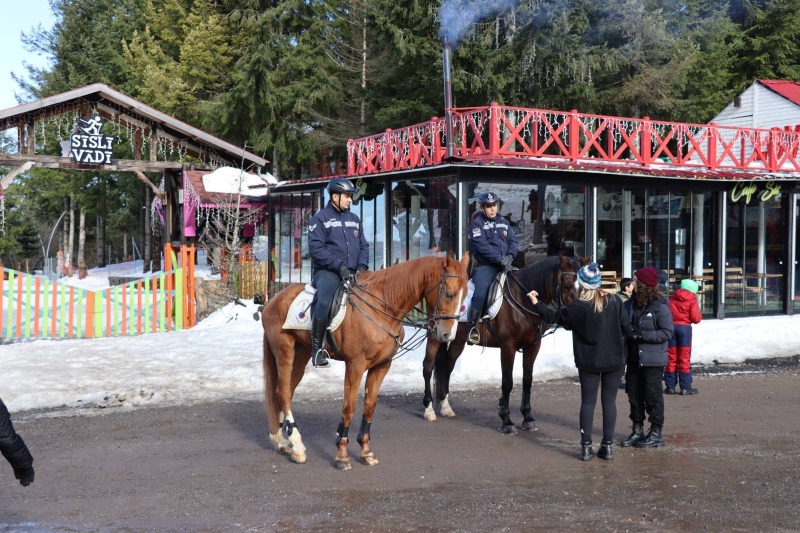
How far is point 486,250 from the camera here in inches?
357

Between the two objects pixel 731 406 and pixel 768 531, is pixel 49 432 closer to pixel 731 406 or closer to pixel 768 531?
pixel 768 531

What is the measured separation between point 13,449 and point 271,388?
3028 millimetres

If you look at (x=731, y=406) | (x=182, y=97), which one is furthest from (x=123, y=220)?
(x=731, y=406)

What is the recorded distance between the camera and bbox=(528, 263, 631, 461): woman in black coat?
23.5ft

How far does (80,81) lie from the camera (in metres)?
38.1

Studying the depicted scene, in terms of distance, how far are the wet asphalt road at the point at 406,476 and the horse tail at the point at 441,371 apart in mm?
382

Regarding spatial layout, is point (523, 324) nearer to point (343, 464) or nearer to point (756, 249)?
point (343, 464)

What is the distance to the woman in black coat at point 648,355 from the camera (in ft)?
25.4

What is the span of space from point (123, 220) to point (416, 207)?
3443 centimetres

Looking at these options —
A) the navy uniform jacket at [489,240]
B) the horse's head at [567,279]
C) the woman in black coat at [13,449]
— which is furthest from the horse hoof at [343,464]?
the navy uniform jacket at [489,240]

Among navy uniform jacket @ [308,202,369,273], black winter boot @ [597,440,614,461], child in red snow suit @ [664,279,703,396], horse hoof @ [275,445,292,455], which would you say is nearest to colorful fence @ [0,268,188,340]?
horse hoof @ [275,445,292,455]

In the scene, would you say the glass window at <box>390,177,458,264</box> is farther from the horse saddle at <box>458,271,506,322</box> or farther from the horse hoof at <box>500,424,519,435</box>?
the horse hoof at <box>500,424,519,435</box>

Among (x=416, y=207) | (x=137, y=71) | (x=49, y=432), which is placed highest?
(x=137, y=71)

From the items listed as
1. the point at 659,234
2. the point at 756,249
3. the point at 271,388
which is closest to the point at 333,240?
the point at 271,388
